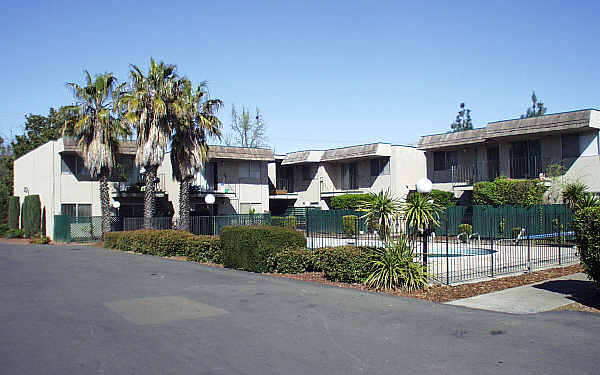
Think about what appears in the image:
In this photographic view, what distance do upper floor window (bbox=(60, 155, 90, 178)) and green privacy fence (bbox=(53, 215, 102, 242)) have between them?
3.32m

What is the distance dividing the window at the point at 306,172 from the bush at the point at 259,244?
2523 cm

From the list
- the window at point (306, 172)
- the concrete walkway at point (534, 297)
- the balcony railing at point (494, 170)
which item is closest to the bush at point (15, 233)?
the window at point (306, 172)

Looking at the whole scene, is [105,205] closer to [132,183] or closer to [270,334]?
[132,183]

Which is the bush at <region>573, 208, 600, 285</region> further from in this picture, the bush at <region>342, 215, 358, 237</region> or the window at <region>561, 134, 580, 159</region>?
the window at <region>561, 134, 580, 159</region>

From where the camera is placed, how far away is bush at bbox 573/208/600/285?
10.0m

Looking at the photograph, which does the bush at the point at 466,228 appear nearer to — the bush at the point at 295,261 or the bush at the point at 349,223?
the bush at the point at 349,223

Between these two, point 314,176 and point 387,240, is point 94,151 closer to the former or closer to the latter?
point 314,176

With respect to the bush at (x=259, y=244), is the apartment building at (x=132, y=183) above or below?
above

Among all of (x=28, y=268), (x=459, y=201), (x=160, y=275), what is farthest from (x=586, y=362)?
(x=459, y=201)

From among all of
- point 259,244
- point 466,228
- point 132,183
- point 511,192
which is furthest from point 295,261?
point 132,183

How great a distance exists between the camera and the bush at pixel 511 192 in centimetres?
2761

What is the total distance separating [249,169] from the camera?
3884 centimetres

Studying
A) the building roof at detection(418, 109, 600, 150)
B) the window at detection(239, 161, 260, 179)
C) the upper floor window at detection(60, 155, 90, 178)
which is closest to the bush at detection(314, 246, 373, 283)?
the building roof at detection(418, 109, 600, 150)

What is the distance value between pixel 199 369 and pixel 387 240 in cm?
723
